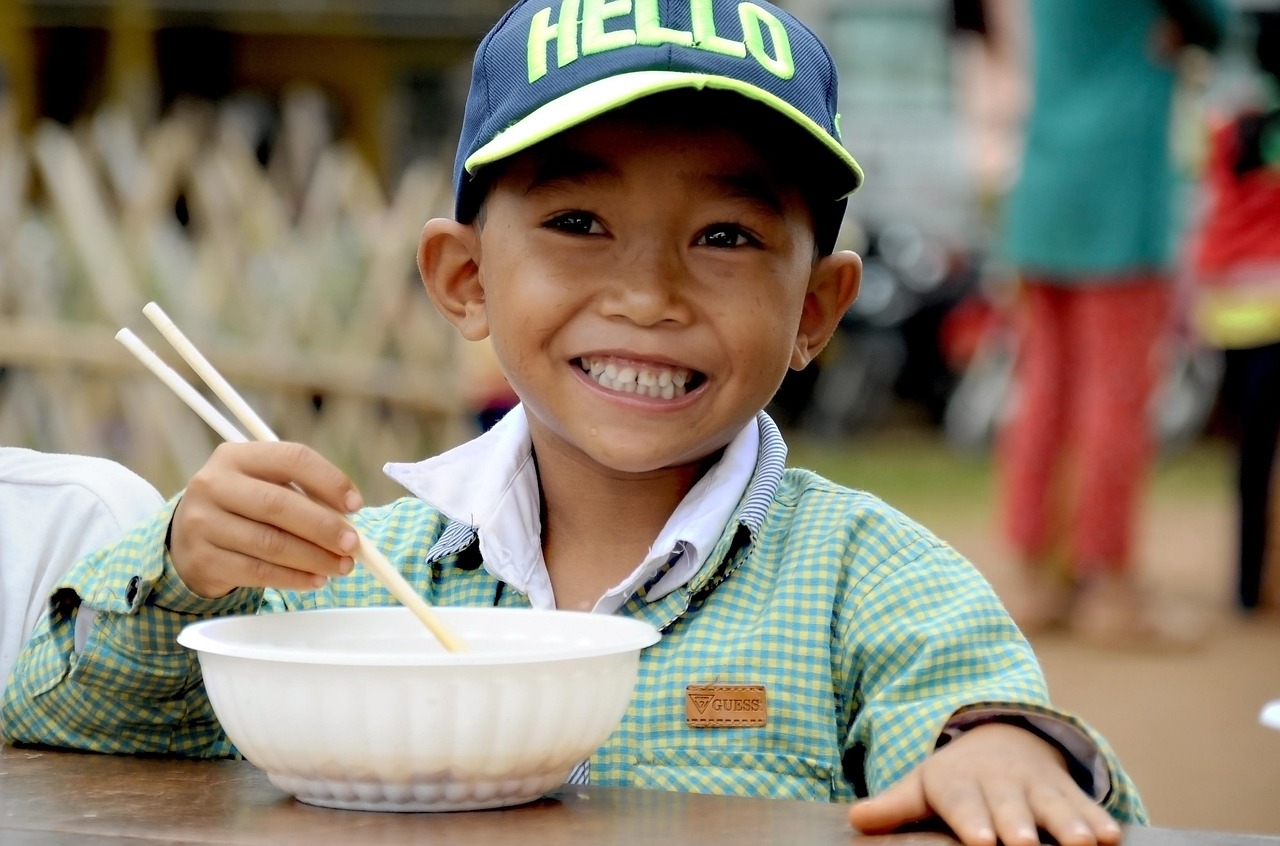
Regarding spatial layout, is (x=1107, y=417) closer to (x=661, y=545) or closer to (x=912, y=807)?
(x=661, y=545)

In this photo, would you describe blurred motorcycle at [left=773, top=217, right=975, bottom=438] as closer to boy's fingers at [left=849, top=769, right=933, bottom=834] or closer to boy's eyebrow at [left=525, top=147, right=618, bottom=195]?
boy's eyebrow at [left=525, top=147, right=618, bottom=195]

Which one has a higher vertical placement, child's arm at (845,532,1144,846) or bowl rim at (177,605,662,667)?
bowl rim at (177,605,662,667)

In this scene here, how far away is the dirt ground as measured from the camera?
389 centimetres

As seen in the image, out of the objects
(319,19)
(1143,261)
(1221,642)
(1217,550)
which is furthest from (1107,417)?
(319,19)

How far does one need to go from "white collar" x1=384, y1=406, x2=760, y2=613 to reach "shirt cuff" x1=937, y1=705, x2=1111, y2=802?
0.44 metres

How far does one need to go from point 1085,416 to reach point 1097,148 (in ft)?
2.59

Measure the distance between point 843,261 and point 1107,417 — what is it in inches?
131

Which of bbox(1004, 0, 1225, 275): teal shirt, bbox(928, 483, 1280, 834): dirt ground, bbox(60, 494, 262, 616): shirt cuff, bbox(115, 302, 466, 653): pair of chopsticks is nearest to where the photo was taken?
bbox(115, 302, 466, 653): pair of chopsticks

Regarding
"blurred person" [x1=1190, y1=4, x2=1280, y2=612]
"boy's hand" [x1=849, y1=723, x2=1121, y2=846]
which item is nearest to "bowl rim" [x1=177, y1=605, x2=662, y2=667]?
"boy's hand" [x1=849, y1=723, x2=1121, y2=846]

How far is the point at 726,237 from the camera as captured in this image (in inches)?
73.7

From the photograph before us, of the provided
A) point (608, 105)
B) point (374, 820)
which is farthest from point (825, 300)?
point (374, 820)

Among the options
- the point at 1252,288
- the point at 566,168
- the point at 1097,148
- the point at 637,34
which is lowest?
the point at 1252,288

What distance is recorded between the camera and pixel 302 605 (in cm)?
194

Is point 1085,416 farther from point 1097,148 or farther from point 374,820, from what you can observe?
point 374,820
